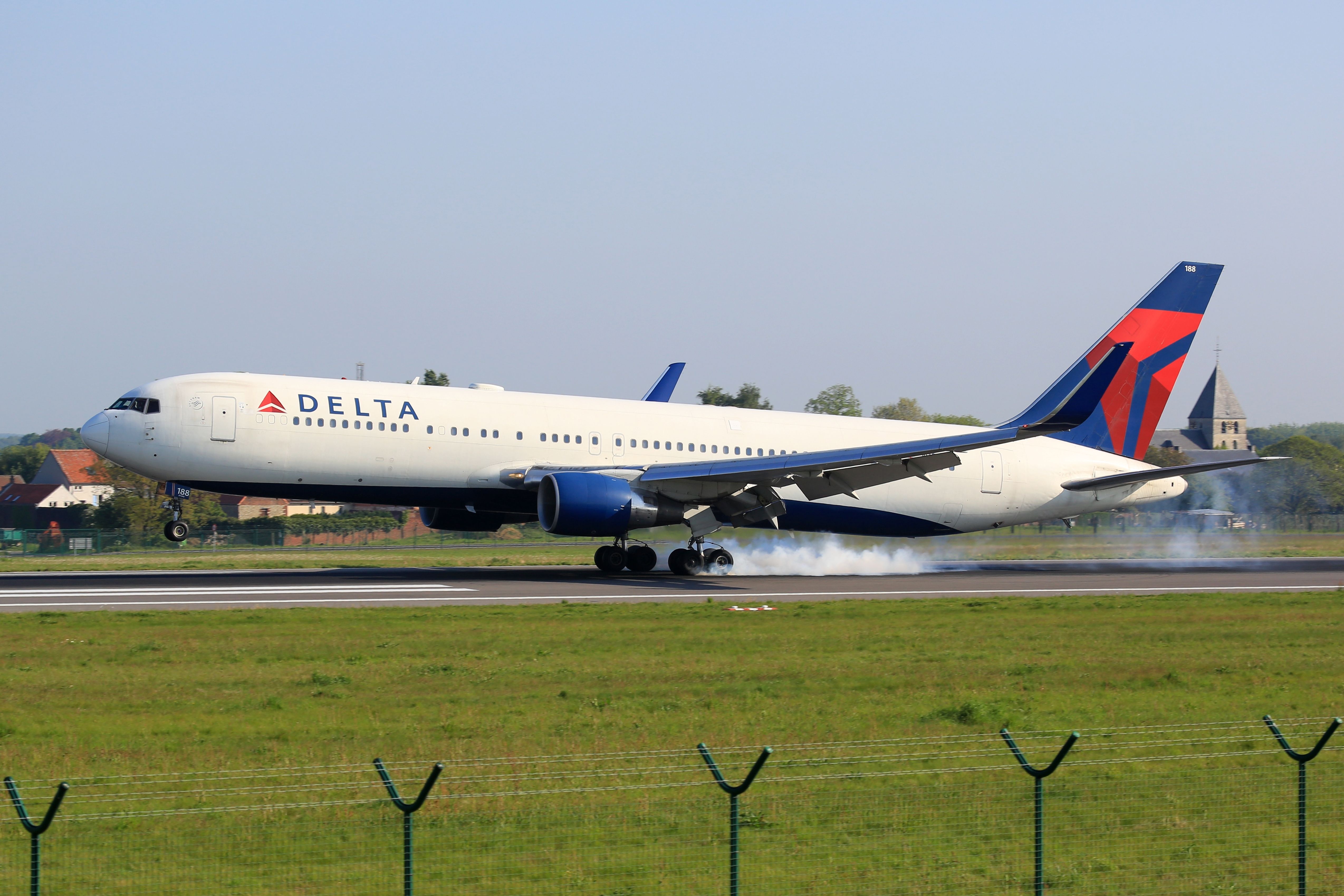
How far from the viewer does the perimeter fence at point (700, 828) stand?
8047mm

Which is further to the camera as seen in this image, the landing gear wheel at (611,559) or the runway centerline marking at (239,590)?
the landing gear wheel at (611,559)

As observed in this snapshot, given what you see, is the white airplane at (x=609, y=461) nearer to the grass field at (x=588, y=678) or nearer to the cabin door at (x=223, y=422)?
the cabin door at (x=223, y=422)

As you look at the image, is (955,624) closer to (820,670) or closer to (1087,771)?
(820,670)

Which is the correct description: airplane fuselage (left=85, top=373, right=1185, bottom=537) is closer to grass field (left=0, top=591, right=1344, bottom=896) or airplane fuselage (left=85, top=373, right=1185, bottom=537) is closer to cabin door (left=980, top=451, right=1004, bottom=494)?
cabin door (left=980, top=451, right=1004, bottom=494)

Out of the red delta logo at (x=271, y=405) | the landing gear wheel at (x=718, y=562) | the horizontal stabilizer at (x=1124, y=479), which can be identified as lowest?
the landing gear wheel at (x=718, y=562)

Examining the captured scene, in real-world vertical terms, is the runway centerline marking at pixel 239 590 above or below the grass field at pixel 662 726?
above

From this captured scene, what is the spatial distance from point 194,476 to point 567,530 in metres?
9.73

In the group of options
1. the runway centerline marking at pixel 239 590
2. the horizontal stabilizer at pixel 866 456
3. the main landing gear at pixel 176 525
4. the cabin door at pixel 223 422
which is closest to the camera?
the runway centerline marking at pixel 239 590

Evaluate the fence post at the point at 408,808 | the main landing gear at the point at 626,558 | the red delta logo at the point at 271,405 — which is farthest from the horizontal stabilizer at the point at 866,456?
the fence post at the point at 408,808

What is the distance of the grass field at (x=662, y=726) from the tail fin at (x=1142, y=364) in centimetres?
1499

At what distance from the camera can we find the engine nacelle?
1179 inches

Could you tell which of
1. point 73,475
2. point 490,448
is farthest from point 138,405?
point 73,475

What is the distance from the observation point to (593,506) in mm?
30156

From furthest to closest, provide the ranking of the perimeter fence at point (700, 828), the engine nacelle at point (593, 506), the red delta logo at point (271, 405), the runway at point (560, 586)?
the red delta logo at point (271, 405)
the engine nacelle at point (593, 506)
the runway at point (560, 586)
the perimeter fence at point (700, 828)
